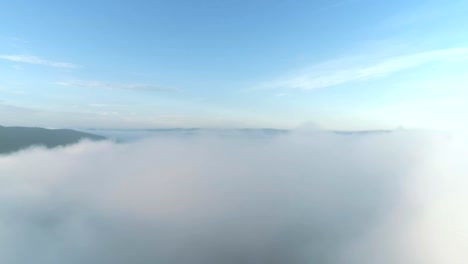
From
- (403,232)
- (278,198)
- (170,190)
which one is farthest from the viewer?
(170,190)

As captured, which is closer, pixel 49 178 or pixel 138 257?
pixel 138 257

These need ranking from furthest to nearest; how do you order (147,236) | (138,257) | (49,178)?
(49,178)
(147,236)
(138,257)

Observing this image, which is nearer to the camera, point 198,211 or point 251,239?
point 251,239

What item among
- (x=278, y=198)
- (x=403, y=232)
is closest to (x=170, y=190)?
(x=278, y=198)

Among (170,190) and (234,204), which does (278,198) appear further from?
(170,190)

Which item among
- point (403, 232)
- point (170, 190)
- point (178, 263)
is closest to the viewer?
point (178, 263)

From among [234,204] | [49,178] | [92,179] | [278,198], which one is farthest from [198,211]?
[49,178]

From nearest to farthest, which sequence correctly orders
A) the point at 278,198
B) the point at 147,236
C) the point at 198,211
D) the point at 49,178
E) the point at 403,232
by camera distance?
the point at 147,236
the point at 403,232
the point at 198,211
the point at 278,198
the point at 49,178

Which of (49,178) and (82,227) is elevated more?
(49,178)

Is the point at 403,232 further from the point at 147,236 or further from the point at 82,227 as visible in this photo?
the point at 82,227
